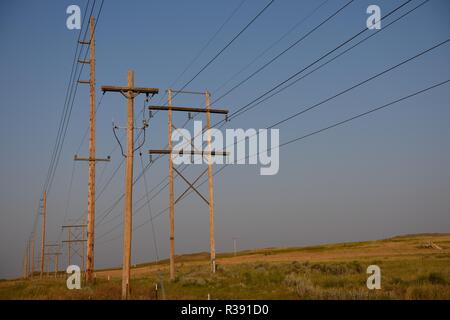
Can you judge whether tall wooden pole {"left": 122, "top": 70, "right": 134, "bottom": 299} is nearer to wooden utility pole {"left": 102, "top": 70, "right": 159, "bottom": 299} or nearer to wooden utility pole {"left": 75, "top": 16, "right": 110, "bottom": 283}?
wooden utility pole {"left": 102, "top": 70, "right": 159, "bottom": 299}

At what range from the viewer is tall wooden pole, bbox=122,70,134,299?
18.8 metres

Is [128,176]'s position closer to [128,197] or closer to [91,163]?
[128,197]

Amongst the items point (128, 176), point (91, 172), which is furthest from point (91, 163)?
point (128, 176)

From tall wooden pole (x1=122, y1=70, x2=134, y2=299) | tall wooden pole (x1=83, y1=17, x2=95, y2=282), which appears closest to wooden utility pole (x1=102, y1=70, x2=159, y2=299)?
tall wooden pole (x1=122, y1=70, x2=134, y2=299)

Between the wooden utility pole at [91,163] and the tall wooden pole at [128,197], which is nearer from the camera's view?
the tall wooden pole at [128,197]

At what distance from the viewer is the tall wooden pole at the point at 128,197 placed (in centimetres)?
1884

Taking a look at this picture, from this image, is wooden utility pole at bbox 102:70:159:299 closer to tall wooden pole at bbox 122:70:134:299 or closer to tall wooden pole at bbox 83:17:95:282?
tall wooden pole at bbox 122:70:134:299

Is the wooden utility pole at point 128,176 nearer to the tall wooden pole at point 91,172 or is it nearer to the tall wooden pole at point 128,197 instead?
the tall wooden pole at point 128,197

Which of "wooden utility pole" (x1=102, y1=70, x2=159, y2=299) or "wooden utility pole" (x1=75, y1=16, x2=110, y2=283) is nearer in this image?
"wooden utility pole" (x1=102, y1=70, x2=159, y2=299)

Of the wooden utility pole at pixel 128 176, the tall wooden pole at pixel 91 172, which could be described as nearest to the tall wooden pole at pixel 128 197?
the wooden utility pole at pixel 128 176

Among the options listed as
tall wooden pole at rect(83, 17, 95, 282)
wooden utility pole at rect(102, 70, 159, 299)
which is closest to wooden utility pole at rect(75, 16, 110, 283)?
tall wooden pole at rect(83, 17, 95, 282)

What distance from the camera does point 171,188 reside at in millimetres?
30953

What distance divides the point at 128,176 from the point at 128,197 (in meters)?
0.92
